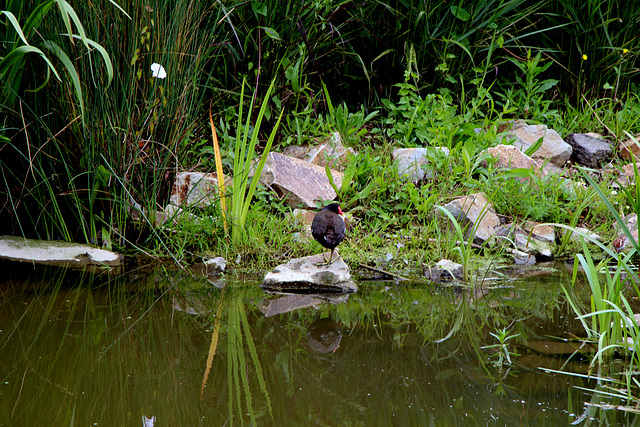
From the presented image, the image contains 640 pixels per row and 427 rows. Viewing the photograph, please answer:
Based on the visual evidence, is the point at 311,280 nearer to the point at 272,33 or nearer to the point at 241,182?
the point at 241,182

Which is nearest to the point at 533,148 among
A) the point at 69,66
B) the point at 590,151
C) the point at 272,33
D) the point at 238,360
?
the point at 590,151

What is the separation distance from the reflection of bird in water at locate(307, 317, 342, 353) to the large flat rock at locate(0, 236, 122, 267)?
1.36m

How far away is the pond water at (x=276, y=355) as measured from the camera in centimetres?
180

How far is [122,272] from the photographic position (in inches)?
125

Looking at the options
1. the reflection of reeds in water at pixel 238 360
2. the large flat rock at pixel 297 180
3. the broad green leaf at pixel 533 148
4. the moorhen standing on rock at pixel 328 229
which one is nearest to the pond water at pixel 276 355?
the reflection of reeds in water at pixel 238 360

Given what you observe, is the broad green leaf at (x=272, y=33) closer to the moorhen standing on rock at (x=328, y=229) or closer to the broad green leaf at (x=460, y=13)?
the broad green leaf at (x=460, y=13)

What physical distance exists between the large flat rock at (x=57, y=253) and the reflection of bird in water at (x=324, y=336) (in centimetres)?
136

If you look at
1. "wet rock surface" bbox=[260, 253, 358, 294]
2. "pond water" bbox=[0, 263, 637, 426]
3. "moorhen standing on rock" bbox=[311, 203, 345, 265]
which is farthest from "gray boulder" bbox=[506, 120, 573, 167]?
"wet rock surface" bbox=[260, 253, 358, 294]

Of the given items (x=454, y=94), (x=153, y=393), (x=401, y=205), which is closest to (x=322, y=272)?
(x=401, y=205)

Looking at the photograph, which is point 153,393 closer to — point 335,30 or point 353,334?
point 353,334

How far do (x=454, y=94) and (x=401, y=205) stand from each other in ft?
5.60

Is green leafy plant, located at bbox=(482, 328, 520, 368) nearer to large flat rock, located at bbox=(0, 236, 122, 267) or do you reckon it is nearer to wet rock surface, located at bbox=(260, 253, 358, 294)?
wet rock surface, located at bbox=(260, 253, 358, 294)

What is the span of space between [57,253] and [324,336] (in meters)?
1.71

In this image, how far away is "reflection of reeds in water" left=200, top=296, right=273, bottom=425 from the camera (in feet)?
6.05
